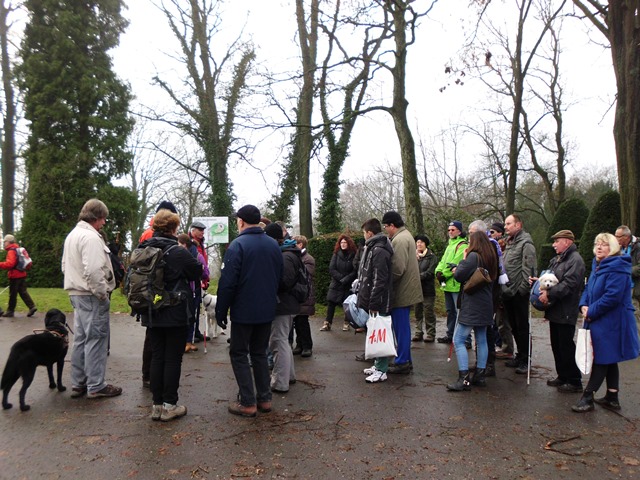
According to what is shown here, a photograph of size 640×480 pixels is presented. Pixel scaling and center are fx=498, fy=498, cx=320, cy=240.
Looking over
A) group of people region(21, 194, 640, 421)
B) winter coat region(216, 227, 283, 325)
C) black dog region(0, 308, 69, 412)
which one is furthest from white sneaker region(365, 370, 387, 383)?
black dog region(0, 308, 69, 412)

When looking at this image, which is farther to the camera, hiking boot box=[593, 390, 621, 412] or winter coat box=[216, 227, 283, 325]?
hiking boot box=[593, 390, 621, 412]

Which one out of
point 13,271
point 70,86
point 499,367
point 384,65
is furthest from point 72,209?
point 499,367

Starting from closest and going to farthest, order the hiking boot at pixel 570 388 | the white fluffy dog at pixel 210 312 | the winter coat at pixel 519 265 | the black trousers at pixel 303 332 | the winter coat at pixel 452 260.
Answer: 1. the hiking boot at pixel 570 388
2. the winter coat at pixel 519 265
3. the black trousers at pixel 303 332
4. the winter coat at pixel 452 260
5. the white fluffy dog at pixel 210 312

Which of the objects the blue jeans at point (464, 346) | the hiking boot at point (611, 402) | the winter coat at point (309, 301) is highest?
the winter coat at point (309, 301)

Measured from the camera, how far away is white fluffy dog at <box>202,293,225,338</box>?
798 cm

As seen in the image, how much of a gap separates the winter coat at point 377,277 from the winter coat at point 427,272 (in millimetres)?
2698

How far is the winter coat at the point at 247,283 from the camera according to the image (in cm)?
480

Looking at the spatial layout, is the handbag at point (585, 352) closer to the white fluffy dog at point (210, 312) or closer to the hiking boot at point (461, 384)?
the hiking boot at point (461, 384)

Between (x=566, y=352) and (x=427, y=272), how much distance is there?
3.19m

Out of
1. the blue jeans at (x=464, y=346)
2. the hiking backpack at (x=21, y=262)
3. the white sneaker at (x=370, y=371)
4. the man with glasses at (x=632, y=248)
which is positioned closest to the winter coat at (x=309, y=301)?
the white sneaker at (x=370, y=371)

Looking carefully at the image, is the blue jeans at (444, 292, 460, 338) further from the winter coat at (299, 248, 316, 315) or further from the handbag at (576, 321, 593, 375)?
the handbag at (576, 321, 593, 375)

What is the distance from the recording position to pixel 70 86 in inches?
824

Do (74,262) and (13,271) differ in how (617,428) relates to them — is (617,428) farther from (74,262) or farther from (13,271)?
(13,271)

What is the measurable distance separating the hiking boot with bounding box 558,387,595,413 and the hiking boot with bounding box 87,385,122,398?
4.81 metres
